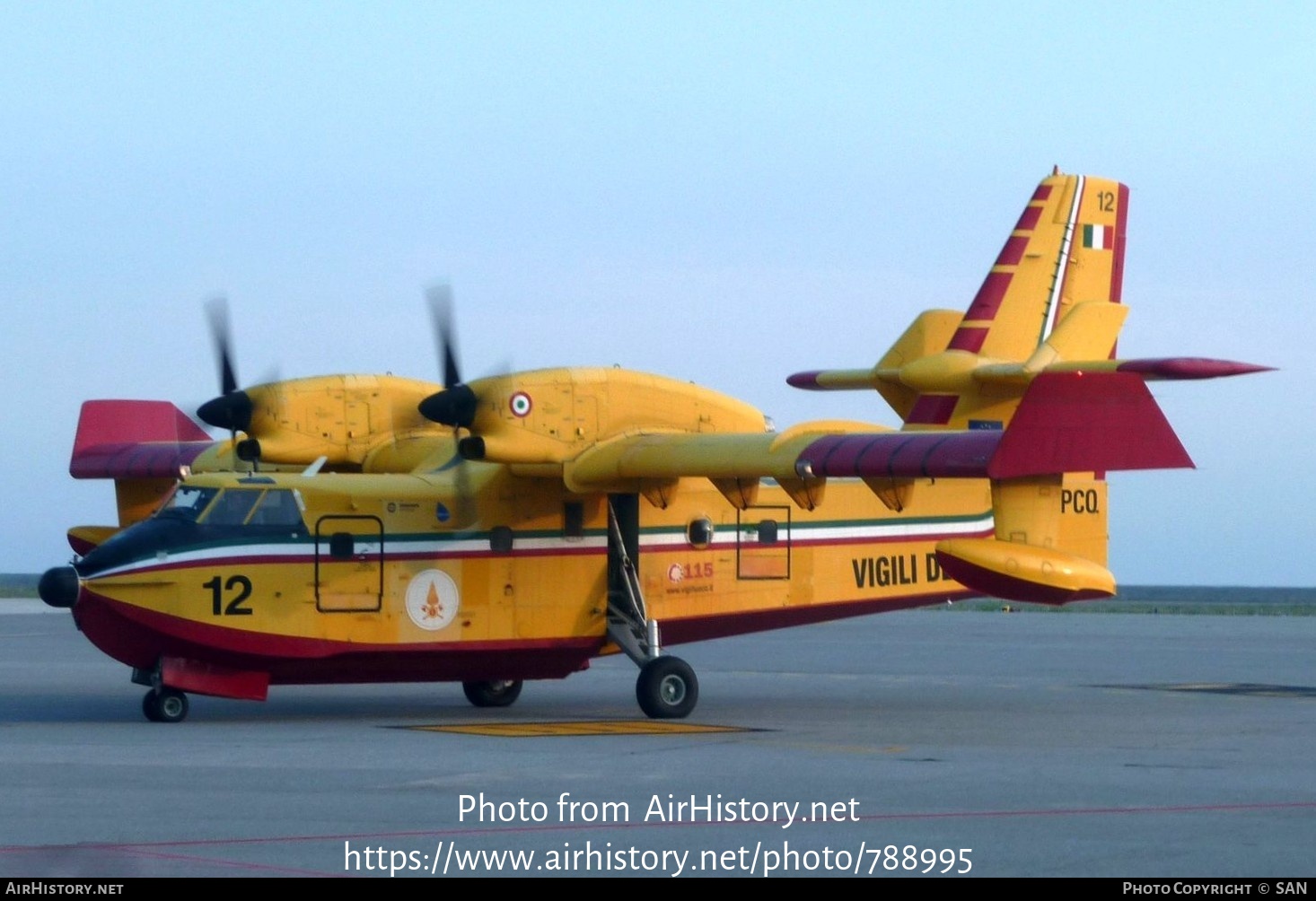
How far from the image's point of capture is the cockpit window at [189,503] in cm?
1861

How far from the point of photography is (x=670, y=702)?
19.5m

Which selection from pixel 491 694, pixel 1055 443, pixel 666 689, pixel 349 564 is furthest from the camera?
pixel 491 694

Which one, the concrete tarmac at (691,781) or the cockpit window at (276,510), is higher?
the cockpit window at (276,510)

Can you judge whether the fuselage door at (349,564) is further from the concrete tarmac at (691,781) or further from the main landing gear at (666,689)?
the main landing gear at (666,689)

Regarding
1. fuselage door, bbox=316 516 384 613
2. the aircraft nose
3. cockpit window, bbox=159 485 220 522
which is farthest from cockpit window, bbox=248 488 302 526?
the aircraft nose

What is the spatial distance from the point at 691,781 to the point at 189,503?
7.45 metres

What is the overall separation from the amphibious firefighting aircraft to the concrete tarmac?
1.00 meters

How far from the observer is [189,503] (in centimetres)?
1873

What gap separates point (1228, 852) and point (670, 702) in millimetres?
9626

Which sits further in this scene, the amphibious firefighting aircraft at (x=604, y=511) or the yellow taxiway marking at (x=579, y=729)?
the yellow taxiway marking at (x=579, y=729)

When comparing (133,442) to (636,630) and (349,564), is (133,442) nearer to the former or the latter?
(349,564)

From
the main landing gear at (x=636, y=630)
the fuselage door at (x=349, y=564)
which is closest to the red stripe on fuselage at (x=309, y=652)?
the fuselage door at (x=349, y=564)

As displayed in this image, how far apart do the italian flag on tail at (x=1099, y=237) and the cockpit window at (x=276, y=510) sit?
11.1m

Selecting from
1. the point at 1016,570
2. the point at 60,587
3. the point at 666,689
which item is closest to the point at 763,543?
the point at 666,689
